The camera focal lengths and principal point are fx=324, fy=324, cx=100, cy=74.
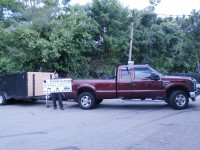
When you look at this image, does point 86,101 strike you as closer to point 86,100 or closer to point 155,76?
point 86,100

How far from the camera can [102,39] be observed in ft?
96.9

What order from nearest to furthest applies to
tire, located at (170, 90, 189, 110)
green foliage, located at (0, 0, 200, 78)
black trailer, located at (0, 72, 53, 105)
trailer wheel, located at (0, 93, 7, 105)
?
tire, located at (170, 90, 189, 110), black trailer, located at (0, 72, 53, 105), trailer wheel, located at (0, 93, 7, 105), green foliage, located at (0, 0, 200, 78)

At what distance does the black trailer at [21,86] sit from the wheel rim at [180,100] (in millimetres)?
7401

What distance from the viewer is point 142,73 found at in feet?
48.6

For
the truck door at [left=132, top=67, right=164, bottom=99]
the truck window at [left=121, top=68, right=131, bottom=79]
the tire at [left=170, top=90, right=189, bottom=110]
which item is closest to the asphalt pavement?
the tire at [left=170, top=90, right=189, bottom=110]

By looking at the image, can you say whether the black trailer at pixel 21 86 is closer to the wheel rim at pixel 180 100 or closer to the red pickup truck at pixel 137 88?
the red pickup truck at pixel 137 88

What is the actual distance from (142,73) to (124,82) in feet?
3.01

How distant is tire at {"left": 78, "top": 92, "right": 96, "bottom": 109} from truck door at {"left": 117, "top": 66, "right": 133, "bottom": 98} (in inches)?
52.4

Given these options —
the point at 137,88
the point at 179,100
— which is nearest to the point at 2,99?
the point at 137,88

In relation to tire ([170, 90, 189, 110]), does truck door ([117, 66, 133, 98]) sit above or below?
above

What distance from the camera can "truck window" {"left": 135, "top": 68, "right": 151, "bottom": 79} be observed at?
14.7 metres

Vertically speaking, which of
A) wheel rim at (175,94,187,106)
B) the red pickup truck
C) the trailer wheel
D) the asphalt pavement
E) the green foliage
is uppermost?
the green foliage

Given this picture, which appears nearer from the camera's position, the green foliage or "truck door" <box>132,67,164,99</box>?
"truck door" <box>132,67,164,99</box>

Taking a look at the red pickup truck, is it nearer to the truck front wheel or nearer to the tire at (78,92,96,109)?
the tire at (78,92,96,109)
